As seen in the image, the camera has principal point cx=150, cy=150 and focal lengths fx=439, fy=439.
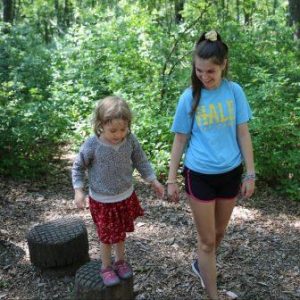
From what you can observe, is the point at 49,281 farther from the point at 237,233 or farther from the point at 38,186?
the point at 38,186

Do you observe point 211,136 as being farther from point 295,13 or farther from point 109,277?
point 295,13

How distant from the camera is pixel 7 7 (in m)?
16.3

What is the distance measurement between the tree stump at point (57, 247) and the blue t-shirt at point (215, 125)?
147 cm

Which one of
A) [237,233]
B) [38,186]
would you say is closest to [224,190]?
[237,233]

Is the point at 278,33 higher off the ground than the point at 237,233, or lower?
higher

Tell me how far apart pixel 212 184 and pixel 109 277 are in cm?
100

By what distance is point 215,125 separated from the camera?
2828 millimetres

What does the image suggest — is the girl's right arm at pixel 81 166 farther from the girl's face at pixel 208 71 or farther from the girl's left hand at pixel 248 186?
the girl's left hand at pixel 248 186

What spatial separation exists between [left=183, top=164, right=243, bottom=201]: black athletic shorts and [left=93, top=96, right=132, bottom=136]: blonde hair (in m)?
0.58

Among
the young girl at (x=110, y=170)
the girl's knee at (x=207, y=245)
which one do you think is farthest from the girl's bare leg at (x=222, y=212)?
the young girl at (x=110, y=170)

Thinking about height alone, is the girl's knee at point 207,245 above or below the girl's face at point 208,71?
below

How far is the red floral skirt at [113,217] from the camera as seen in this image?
298 centimetres

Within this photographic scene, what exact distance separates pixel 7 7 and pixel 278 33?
10889mm

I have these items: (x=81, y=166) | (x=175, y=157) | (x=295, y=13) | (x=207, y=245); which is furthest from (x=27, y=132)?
(x=295, y=13)
